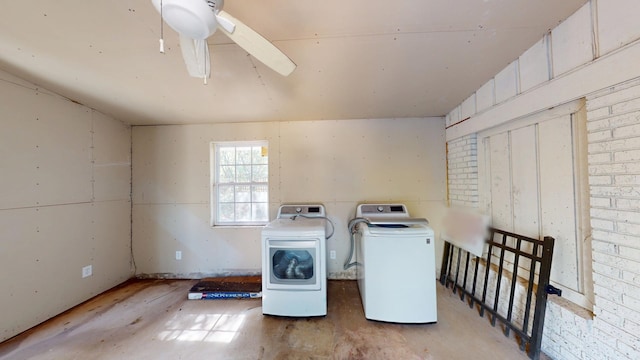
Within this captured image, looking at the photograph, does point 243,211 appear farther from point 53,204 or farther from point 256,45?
point 256,45

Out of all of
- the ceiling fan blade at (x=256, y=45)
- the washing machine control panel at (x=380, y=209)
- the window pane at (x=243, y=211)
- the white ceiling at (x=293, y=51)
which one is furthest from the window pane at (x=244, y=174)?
the ceiling fan blade at (x=256, y=45)

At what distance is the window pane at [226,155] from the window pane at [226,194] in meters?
0.36

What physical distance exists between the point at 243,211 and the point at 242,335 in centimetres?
161

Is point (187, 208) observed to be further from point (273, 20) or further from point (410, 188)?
point (410, 188)

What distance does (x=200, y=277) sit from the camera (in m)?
3.01

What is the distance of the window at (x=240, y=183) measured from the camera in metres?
3.14

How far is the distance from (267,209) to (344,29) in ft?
7.67

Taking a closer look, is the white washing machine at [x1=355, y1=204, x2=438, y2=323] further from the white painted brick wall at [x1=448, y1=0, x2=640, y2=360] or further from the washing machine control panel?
the white painted brick wall at [x1=448, y1=0, x2=640, y2=360]

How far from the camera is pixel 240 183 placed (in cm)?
316

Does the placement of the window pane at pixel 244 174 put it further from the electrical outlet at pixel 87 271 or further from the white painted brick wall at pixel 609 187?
the white painted brick wall at pixel 609 187

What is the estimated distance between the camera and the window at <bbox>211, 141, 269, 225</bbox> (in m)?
3.14

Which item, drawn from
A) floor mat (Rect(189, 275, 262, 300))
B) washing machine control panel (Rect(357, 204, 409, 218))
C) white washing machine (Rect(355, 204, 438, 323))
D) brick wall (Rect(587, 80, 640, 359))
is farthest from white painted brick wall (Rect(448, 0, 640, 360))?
floor mat (Rect(189, 275, 262, 300))

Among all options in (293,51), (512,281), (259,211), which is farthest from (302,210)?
(512,281)

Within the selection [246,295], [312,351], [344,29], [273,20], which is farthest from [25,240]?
[344,29]
